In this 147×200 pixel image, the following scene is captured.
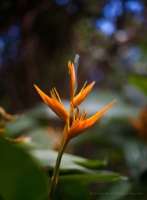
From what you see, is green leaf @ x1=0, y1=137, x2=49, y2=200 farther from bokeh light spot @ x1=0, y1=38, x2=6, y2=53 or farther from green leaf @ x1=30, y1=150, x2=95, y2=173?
bokeh light spot @ x1=0, y1=38, x2=6, y2=53

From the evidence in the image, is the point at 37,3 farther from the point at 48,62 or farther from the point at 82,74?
the point at 82,74

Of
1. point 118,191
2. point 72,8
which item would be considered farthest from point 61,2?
point 118,191

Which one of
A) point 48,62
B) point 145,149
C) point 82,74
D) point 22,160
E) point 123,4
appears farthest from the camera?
point 82,74

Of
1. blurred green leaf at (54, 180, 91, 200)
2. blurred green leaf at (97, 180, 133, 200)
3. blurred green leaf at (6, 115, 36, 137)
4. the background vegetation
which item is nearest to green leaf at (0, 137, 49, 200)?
the background vegetation

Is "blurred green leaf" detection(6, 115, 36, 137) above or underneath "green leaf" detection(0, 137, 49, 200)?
underneath

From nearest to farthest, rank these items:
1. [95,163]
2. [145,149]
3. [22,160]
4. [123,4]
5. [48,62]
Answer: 1. [22,160]
2. [95,163]
3. [145,149]
4. [123,4]
5. [48,62]

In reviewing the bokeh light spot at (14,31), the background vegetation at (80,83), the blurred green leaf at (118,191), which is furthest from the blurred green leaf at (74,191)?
the bokeh light spot at (14,31)

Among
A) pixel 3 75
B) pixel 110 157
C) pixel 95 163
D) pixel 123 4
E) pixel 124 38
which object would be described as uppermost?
pixel 95 163

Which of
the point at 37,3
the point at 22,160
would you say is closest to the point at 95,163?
the point at 22,160

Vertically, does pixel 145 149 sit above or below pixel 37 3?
below
